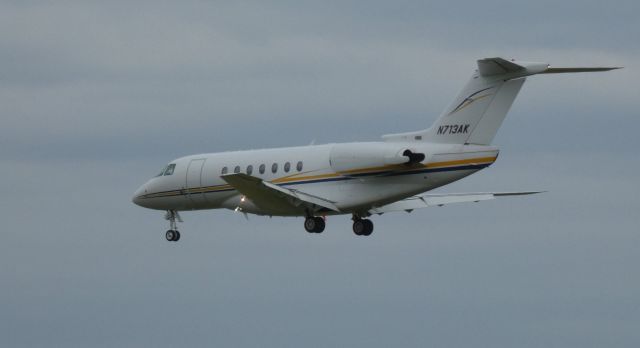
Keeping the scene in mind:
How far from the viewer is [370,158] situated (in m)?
66.0

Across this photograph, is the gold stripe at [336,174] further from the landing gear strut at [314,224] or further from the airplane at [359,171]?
the landing gear strut at [314,224]

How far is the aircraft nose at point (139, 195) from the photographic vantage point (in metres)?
75.4

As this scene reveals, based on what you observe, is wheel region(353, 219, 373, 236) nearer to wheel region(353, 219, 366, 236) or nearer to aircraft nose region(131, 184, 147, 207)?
wheel region(353, 219, 366, 236)

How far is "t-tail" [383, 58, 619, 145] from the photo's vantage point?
206 ft

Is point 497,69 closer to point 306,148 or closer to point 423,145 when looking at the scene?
point 423,145

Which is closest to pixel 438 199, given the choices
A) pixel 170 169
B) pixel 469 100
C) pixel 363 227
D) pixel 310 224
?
pixel 363 227

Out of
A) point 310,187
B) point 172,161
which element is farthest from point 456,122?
point 172,161

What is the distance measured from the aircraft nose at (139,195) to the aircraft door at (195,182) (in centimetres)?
281

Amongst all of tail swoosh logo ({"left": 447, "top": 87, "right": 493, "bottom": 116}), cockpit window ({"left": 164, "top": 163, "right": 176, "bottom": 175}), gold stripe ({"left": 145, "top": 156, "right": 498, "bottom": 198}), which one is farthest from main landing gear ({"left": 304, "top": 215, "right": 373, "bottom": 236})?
cockpit window ({"left": 164, "top": 163, "right": 176, "bottom": 175})

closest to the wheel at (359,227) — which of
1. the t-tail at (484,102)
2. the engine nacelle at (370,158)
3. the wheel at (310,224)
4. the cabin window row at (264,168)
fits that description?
the wheel at (310,224)

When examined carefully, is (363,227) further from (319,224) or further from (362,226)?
(319,224)

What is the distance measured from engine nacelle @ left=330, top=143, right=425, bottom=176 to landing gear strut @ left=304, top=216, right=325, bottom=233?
242cm

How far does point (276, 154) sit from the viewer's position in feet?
231

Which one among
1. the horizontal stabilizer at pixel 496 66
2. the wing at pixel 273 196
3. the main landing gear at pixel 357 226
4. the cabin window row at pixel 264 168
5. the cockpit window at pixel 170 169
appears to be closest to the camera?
the horizontal stabilizer at pixel 496 66
